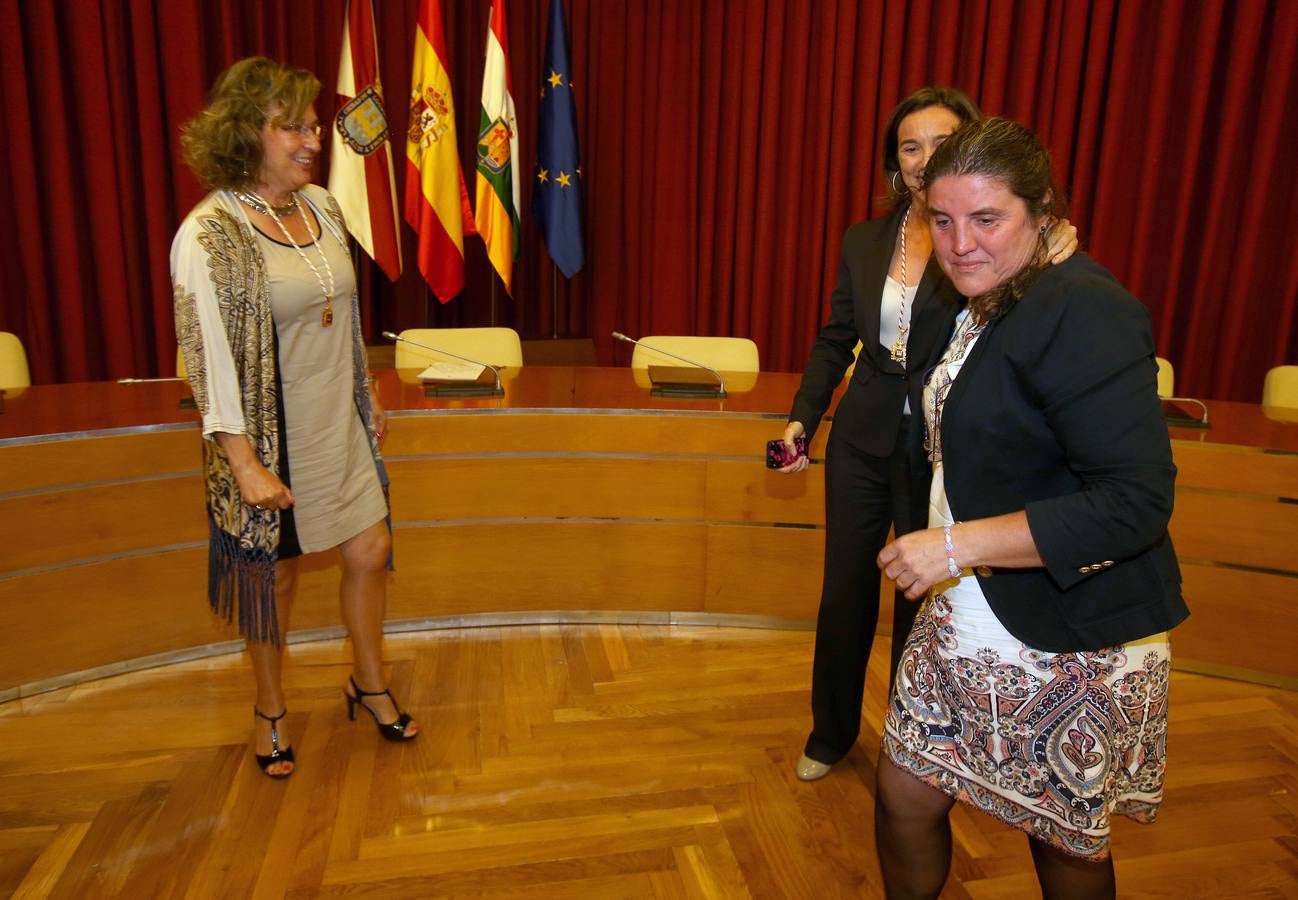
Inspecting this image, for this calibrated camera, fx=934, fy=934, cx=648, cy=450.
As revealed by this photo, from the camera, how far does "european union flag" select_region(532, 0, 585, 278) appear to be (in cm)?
464

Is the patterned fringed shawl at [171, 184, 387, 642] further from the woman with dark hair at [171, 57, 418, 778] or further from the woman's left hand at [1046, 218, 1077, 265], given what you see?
the woman's left hand at [1046, 218, 1077, 265]

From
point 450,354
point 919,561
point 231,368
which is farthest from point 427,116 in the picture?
point 919,561

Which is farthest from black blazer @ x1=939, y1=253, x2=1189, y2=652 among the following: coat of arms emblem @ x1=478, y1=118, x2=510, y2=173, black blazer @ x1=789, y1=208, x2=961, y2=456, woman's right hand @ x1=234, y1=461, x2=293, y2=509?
coat of arms emblem @ x1=478, y1=118, x2=510, y2=173

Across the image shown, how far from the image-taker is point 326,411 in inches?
81.9

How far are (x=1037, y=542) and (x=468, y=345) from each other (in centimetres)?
276

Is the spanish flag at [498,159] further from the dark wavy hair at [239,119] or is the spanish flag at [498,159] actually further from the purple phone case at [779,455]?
the purple phone case at [779,455]

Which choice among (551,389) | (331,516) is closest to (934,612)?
(331,516)

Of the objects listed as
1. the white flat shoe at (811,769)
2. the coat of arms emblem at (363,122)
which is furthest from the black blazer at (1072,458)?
the coat of arms emblem at (363,122)

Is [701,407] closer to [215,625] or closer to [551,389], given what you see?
[551,389]

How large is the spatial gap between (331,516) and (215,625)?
1005 millimetres

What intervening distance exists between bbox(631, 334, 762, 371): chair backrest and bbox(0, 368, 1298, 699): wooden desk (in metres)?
0.27

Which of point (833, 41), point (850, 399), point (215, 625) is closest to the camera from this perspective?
point (850, 399)

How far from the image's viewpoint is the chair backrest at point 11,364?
117 inches

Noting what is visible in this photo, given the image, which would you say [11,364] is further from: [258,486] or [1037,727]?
[1037,727]
